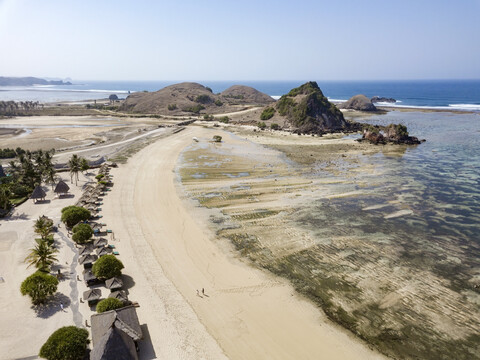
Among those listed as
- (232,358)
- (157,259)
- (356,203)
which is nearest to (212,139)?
(356,203)

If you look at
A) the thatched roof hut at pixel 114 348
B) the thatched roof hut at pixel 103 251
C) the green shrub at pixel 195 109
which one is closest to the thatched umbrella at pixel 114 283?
the thatched roof hut at pixel 103 251

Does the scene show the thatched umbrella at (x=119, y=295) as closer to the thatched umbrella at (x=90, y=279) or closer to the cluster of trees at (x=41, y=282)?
the thatched umbrella at (x=90, y=279)

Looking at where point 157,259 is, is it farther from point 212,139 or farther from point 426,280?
point 212,139

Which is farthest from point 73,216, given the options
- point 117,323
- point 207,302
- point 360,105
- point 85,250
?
point 360,105

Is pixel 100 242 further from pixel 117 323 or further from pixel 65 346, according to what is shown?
pixel 65 346

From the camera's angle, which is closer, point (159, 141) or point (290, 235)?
point (290, 235)

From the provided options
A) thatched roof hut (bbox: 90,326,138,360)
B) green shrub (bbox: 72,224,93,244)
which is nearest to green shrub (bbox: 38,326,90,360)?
thatched roof hut (bbox: 90,326,138,360)
